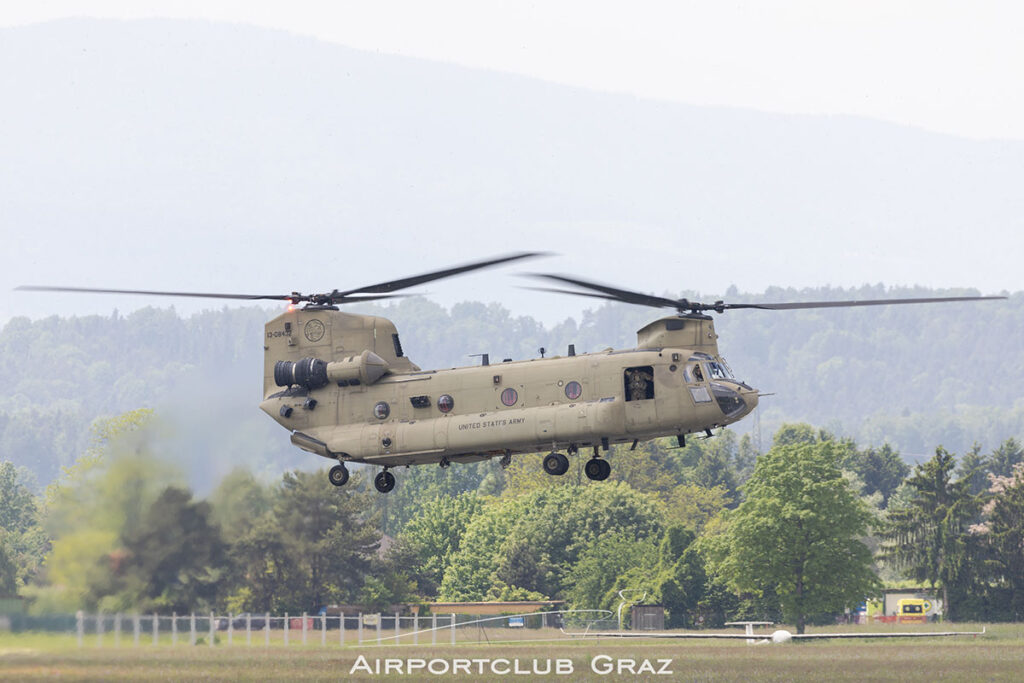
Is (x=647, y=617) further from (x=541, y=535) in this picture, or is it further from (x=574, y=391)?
(x=574, y=391)

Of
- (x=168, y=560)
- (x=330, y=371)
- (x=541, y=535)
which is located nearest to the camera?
(x=330, y=371)

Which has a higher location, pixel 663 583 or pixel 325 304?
pixel 325 304

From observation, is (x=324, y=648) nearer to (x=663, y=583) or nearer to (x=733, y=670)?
(x=733, y=670)

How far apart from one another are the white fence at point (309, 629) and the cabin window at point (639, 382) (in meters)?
20.5

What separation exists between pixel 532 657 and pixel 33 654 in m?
32.4

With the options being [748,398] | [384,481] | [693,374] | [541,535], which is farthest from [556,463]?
[541,535]

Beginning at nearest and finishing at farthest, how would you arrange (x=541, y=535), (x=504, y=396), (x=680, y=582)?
(x=504, y=396), (x=680, y=582), (x=541, y=535)

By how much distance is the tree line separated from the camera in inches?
A: 2334

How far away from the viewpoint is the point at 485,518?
138 m

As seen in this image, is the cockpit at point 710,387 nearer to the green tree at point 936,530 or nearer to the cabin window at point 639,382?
the cabin window at point 639,382

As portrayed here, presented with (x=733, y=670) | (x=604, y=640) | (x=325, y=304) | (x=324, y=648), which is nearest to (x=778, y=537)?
(x=604, y=640)

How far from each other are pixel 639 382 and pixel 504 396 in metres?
4.53

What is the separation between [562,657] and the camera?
272ft

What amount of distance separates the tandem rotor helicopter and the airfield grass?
10.7 meters
